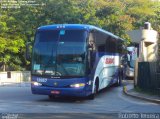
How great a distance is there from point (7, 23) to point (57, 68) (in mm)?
28135

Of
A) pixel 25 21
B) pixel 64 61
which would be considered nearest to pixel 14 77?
pixel 25 21

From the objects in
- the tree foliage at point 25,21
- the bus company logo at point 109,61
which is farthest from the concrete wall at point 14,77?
the bus company logo at point 109,61

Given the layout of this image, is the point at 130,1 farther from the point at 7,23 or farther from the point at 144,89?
the point at 144,89

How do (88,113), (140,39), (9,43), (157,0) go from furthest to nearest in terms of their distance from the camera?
(157,0) → (9,43) → (140,39) → (88,113)

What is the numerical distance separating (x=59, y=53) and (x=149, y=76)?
5.94m

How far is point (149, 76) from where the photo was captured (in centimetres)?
2133

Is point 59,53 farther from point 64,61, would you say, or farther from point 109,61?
point 109,61

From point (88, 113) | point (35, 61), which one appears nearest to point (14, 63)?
point (35, 61)

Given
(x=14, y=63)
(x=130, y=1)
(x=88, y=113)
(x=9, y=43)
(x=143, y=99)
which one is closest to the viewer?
(x=88, y=113)

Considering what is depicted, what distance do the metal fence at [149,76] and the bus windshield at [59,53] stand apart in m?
4.93

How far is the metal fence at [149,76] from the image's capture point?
20725 mm

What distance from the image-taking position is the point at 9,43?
42.7m

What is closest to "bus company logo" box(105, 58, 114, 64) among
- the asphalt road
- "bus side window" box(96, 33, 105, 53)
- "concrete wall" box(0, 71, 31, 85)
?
"bus side window" box(96, 33, 105, 53)

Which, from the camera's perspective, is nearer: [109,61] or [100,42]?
[100,42]
